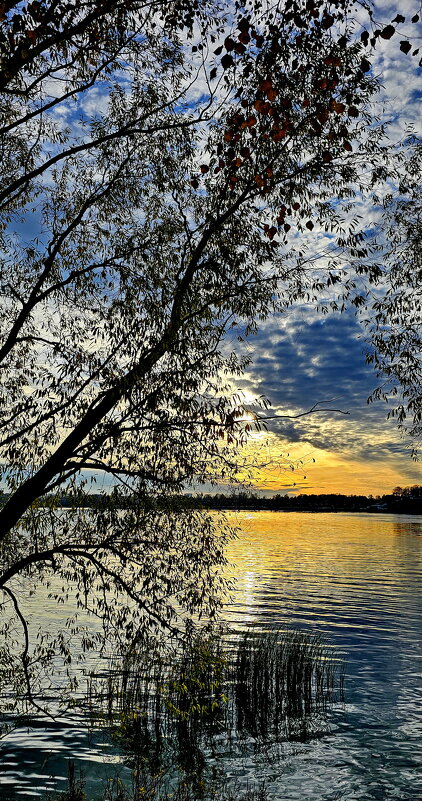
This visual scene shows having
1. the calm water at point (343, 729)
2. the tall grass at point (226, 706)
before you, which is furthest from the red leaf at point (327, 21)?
the tall grass at point (226, 706)

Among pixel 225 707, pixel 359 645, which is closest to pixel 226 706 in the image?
pixel 225 707

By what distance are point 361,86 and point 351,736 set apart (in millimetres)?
17789

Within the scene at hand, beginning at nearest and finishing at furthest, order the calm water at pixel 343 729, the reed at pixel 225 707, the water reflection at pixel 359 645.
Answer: the calm water at pixel 343 729 → the water reflection at pixel 359 645 → the reed at pixel 225 707

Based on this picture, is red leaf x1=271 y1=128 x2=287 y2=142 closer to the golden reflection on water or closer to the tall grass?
the golden reflection on water

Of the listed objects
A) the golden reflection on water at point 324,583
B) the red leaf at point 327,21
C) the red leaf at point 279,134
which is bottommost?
the golden reflection on water at point 324,583

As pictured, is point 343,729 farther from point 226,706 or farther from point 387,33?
point 387,33

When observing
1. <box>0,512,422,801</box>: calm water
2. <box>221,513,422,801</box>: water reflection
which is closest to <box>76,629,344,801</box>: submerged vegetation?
<box>0,512,422,801</box>: calm water

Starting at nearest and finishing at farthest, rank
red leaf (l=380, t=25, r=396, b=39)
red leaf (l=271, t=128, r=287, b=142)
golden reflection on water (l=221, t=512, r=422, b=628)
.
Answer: red leaf (l=380, t=25, r=396, b=39), red leaf (l=271, t=128, r=287, b=142), golden reflection on water (l=221, t=512, r=422, b=628)

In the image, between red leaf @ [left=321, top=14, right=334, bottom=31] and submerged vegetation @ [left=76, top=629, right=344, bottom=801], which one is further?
submerged vegetation @ [left=76, top=629, right=344, bottom=801]

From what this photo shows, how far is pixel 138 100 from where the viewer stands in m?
12.7

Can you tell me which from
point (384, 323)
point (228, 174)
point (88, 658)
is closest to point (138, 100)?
point (228, 174)

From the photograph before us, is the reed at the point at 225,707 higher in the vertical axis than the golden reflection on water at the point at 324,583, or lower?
higher

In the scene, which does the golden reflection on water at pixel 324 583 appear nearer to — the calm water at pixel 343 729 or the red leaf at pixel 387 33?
the calm water at pixel 343 729

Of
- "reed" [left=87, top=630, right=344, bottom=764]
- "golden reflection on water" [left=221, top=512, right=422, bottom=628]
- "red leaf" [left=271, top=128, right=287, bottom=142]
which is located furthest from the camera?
"golden reflection on water" [left=221, top=512, right=422, bottom=628]
